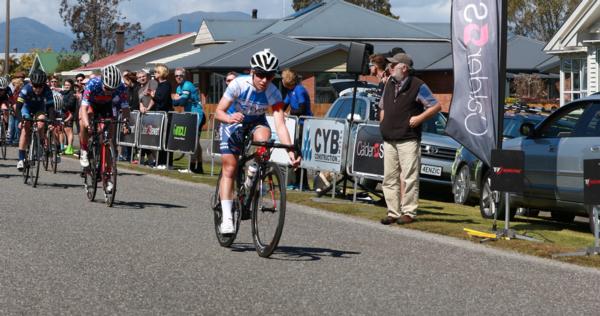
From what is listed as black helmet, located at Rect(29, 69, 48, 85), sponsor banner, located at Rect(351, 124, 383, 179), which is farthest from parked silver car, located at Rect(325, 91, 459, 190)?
black helmet, located at Rect(29, 69, 48, 85)

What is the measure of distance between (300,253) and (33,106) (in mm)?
10368

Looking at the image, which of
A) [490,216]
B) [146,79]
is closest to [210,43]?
[146,79]

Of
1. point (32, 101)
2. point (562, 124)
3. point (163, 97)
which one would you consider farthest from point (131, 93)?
point (562, 124)

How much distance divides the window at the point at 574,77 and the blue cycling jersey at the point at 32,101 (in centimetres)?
2208

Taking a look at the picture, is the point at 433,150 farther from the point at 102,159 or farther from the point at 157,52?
the point at 157,52

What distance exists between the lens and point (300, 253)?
37.4 ft

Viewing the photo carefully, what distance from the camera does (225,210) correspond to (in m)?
11.3

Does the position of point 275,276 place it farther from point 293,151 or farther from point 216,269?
point 293,151

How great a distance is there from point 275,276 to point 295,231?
374 cm

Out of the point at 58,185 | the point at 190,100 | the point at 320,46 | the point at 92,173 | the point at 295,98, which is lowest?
the point at 58,185

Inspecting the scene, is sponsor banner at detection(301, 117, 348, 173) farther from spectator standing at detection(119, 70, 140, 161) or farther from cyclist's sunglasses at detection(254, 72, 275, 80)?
spectator standing at detection(119, 70, 140, 161)

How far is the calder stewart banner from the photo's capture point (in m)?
13.4

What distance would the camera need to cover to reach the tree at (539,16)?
83.1 metres

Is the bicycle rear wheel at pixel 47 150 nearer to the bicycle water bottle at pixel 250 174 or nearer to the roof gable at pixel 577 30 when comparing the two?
the bicycle water bottle at pixel 250 174
